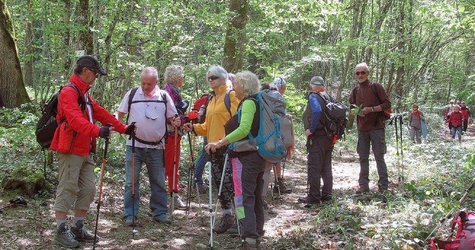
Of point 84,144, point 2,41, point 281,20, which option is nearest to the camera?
point 84,144

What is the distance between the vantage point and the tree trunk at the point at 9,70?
371 inches

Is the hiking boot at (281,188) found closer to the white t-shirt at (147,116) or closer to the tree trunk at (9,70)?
the white t-shirt at (147,116)

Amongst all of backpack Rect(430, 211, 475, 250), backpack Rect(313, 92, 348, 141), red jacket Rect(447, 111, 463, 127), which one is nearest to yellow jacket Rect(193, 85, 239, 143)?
backpack Rect(313, 92, 348, 141)

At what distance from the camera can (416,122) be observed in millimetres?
18359

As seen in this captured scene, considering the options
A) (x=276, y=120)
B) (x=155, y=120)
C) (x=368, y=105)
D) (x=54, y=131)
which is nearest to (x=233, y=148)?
(x=276, y=120)

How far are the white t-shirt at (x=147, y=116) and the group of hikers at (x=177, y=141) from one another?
14 mm

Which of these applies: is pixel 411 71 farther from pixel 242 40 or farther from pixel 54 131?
pixel 54 131

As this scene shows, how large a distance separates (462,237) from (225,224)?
304 centimetres

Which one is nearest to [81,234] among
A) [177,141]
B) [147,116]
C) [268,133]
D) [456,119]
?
[147,116]

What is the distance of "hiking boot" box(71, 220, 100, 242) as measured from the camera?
5.28 metres

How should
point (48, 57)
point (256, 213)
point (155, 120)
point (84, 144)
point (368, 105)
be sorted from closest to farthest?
point (84, 144)
point (256, 213)
point (155, 120)
point (368, 105)
point (48, 57)

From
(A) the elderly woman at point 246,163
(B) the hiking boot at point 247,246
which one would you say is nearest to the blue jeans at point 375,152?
(A) the elderly woman at point 246,163

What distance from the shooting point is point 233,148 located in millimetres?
5254

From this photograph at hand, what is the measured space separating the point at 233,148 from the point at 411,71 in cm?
2886
